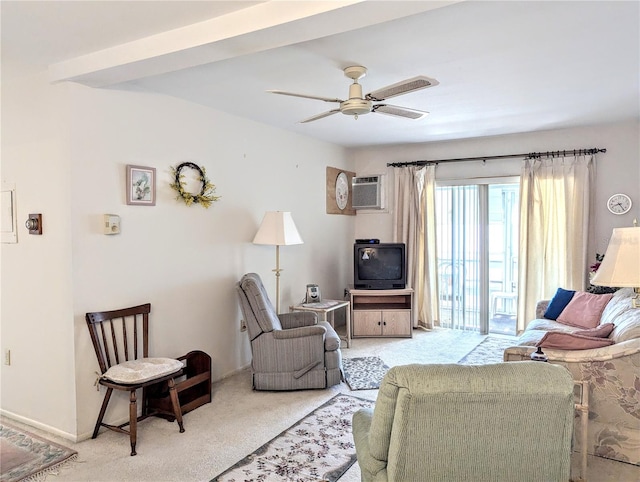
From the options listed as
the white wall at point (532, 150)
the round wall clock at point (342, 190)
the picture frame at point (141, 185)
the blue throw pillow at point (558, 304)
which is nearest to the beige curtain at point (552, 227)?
the white wall at point (532, 150)

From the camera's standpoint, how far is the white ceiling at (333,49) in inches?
82.4

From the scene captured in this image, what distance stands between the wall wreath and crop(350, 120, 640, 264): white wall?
288 cm

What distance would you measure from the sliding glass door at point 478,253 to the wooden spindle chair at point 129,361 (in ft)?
12.8

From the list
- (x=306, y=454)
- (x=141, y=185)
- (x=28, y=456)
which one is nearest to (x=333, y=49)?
(x=141, y=185)

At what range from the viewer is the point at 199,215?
12.8 ft

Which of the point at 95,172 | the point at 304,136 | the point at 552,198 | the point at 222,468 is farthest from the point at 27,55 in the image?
the point at 552,198

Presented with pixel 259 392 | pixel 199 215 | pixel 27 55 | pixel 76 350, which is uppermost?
pixel 27 55

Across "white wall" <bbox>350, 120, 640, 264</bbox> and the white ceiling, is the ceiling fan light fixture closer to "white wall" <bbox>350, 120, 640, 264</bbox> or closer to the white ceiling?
the white ceiling

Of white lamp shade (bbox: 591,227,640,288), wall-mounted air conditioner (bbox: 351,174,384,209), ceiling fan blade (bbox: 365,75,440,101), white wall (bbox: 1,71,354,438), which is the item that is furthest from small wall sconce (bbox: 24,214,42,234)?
wall-mounted air conditioner (bbox: 351,174,384,209)

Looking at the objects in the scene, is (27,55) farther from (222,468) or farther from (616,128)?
(616,128)

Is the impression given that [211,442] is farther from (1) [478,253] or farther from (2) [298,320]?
(1) [478,253]

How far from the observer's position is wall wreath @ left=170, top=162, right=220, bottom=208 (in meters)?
3.67

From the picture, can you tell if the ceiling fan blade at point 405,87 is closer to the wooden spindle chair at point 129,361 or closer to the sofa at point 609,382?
the sofa at point 609,382

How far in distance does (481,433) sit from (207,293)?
2.89 meters
